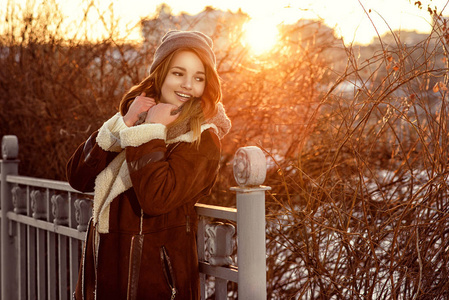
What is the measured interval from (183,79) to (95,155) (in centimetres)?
48

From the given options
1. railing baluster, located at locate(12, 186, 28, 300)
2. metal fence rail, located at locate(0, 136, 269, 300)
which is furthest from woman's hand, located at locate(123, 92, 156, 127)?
railing baluster, located at locate(12, 186, 28, 300)

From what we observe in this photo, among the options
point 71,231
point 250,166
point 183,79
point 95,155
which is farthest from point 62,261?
point 250,166

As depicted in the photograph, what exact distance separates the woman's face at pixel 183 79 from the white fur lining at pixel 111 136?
22 centimetres

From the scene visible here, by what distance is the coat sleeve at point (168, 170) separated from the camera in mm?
2236

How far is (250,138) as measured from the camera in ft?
15.1

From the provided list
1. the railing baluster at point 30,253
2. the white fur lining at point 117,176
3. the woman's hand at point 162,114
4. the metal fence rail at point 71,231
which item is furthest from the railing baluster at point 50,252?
the woman's hand at point 162,114

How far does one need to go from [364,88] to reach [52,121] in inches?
137

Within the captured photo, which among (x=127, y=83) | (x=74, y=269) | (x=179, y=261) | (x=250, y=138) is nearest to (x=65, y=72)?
(x=127, y=83)

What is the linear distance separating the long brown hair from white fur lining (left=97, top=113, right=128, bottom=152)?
0.15 metres

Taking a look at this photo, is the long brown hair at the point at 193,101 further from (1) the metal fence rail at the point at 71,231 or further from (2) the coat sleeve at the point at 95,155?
(1) the metal fence rail at the point at 71,231

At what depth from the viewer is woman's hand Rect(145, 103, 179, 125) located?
7.94ft

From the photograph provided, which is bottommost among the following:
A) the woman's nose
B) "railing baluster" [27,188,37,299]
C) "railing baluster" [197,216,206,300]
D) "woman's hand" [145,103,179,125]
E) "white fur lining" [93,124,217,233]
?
"railing baluster" [27,188,37,299]

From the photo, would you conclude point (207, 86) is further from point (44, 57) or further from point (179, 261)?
point (44, 57)

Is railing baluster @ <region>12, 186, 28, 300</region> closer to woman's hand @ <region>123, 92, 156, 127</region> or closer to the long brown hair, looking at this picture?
the long brown hair
